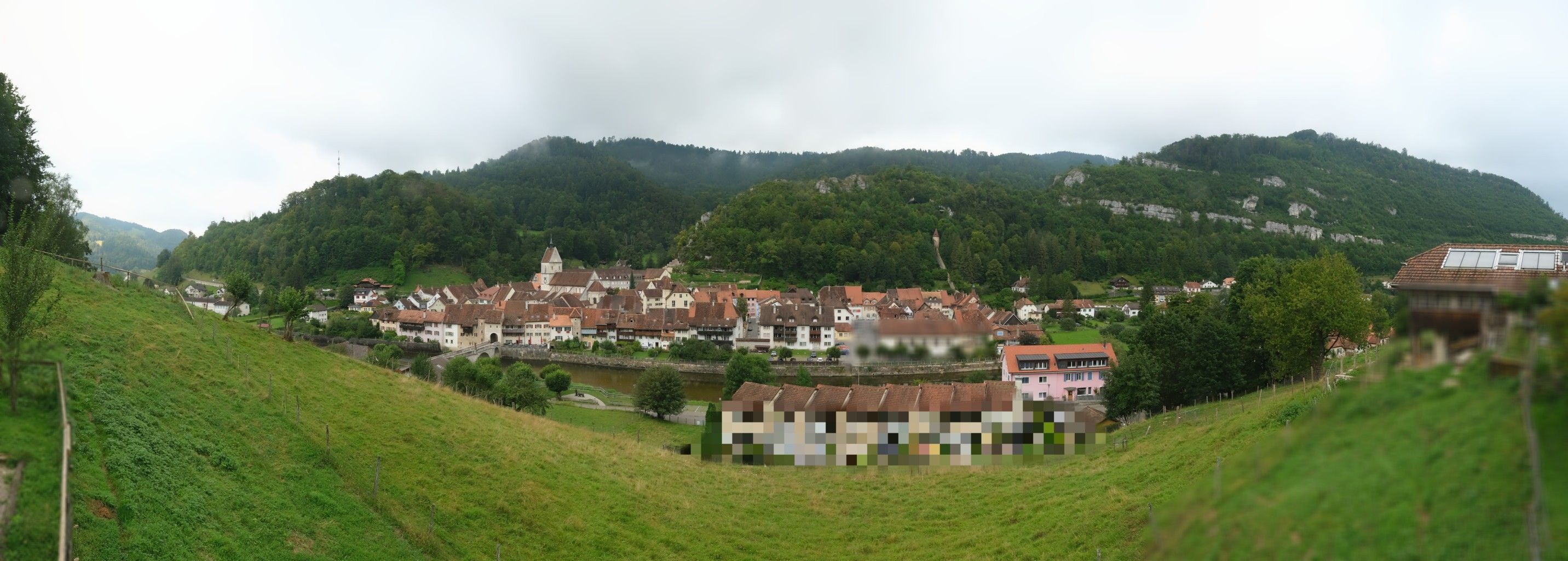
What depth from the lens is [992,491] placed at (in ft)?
55.6

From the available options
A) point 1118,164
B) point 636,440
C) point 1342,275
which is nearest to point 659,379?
point 636,440

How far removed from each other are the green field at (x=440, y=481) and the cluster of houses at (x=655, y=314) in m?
18.7

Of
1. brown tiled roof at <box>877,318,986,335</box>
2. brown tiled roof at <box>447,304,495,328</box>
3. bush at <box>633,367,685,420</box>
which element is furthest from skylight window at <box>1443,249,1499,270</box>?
brown tiled roof at <box>447,304,495,328</box>

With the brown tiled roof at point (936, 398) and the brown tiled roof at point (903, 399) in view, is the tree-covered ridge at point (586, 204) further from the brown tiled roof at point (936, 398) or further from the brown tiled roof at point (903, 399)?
the brown tiled roof at point (936, 398)

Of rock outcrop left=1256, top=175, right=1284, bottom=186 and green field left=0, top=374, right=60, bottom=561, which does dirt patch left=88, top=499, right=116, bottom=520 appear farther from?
rock outcrop left=1256, top=175, right=1284, bottom=186

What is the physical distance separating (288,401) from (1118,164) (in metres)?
161

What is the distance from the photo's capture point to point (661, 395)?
33.0m

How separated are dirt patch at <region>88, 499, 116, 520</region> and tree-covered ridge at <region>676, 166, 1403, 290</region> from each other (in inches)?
3062

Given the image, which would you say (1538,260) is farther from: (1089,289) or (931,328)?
(1089,289)

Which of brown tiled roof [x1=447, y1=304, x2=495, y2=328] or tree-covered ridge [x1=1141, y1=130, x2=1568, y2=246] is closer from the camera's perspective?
brown tiled roof [x1=447, y1=304, x2=495, y2=328]

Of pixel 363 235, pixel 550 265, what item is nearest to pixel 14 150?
pixel 550 265

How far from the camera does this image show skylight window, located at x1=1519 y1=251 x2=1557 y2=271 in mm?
4164

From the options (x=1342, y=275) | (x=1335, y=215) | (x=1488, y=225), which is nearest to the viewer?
(x=1342, y=275)

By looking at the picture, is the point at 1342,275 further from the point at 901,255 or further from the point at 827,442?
the point at 901,255
